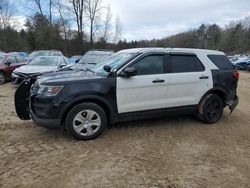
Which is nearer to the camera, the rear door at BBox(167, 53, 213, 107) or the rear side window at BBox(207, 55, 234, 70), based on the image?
the rear door at BBox(167, 53, 213, 107)

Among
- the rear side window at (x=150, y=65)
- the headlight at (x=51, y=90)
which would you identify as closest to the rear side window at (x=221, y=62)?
the rear side window at (x=150, y=65)

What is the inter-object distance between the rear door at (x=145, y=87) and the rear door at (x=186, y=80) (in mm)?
182

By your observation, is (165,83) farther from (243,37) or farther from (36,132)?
(243,37)

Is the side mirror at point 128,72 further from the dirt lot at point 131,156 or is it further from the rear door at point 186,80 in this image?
the dirt lot at point 131,156

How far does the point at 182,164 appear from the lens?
13.9ft

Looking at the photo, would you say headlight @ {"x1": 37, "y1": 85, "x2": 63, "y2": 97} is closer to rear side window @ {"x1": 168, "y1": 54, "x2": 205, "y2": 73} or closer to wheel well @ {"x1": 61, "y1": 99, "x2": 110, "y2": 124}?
wheel well @ {"x1": 61, "y1": 99, "x2": 110, "y2": 124}

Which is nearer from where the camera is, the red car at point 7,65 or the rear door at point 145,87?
the rear door at point 145,87

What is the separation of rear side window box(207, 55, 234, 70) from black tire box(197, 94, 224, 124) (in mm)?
742

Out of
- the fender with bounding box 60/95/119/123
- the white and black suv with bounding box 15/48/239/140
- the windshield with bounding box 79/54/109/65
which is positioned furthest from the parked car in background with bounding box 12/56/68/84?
the fender with bounding box 60/95/119/123

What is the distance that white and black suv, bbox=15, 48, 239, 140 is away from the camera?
16.4 ft

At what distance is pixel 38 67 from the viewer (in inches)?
480

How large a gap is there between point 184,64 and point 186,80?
372 mm

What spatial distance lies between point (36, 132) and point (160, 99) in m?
2.65

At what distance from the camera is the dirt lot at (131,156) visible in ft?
12.2
